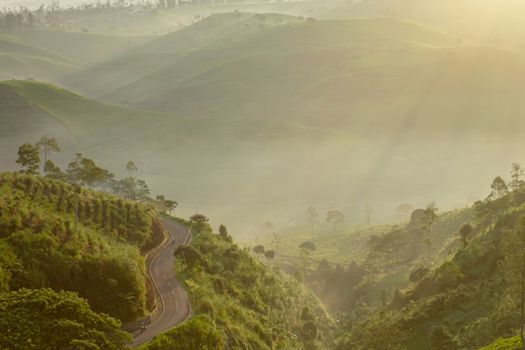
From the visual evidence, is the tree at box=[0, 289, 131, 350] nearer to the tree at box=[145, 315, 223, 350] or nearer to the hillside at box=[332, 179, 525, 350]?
the tree at box=[145, 315, 223, 350]

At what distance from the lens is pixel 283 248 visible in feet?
638

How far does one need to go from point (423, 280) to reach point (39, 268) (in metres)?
62.0

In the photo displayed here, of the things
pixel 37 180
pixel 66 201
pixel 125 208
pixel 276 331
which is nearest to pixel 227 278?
pixel 276 331

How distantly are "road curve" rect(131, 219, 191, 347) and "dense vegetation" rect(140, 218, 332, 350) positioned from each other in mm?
1328

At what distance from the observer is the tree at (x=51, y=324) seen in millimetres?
39344

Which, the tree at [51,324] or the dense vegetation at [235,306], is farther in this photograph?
the dense vegetation at [235,306]

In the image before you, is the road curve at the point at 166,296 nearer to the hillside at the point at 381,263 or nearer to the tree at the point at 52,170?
the tree at the point at 52,170

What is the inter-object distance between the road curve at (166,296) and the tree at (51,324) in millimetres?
11209

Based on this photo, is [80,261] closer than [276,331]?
Yes

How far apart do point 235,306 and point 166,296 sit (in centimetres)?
1057

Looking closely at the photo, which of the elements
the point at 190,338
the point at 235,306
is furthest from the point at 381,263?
the point at 190,338

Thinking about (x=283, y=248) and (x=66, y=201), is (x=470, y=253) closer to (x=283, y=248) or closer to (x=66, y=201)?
(x=66, y=201)

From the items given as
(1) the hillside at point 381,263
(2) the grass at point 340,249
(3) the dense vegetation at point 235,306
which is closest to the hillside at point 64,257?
(3) the dense vegetation at point 235,306

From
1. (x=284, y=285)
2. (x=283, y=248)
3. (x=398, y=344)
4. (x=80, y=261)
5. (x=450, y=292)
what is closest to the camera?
(x=80, y=261)
